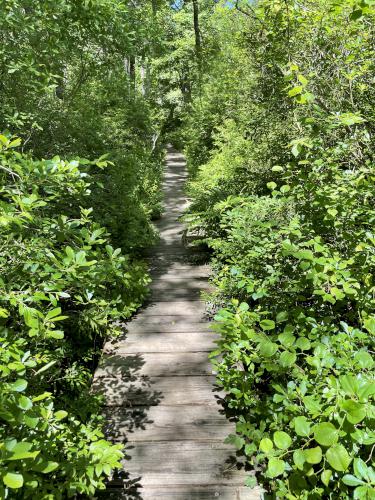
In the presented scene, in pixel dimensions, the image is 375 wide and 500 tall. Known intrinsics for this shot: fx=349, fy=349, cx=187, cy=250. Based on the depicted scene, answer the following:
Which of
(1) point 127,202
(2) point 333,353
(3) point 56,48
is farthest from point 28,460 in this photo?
(1) point 127,202

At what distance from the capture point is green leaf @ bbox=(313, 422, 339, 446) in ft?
3.31

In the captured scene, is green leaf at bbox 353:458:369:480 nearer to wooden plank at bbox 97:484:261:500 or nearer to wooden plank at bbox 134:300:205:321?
wooden plank at bbox 97:484:261:500

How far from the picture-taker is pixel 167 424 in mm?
2725

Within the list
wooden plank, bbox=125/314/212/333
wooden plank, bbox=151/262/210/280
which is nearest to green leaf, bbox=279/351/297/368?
wooden plank, bbox=125/314/212/333

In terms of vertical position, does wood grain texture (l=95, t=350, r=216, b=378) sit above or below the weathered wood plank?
below

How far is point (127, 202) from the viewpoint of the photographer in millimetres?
5340

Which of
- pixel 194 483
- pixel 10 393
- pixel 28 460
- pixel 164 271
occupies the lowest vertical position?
pixel 194 483

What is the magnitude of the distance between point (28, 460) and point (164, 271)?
432cm

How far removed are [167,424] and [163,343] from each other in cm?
104

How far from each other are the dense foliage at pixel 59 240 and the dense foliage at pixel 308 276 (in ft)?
2.67

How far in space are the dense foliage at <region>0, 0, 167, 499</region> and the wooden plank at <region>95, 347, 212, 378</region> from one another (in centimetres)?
20

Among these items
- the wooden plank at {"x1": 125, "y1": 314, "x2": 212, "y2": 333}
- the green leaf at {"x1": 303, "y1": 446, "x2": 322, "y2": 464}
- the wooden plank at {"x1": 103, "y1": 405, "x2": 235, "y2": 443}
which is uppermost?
the green leaf at {"x1": 303, "y1": 446, "x2": 322, "y2": 464}

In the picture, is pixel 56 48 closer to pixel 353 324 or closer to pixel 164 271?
pixel 164 271

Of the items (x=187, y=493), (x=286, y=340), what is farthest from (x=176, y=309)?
(x=286, y=340)
